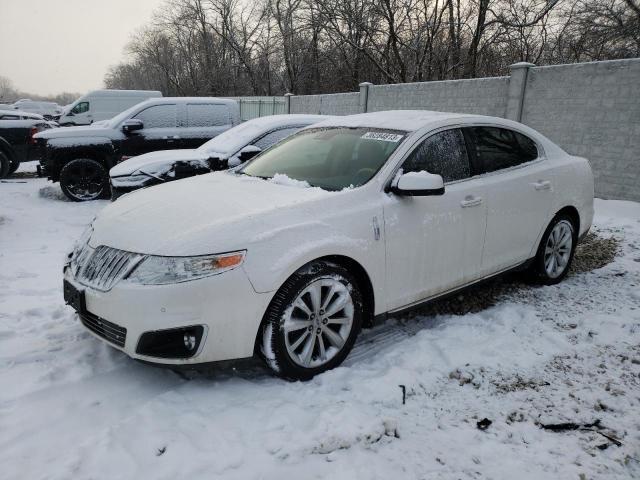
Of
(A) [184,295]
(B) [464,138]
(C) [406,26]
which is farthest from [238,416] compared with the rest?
(C) [406,26]

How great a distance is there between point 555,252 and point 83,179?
24.5ft

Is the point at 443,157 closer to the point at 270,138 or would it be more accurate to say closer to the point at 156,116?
the point at 270,138

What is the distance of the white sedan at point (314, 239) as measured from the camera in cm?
264

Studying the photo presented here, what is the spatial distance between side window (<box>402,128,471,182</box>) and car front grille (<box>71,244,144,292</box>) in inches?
73.1

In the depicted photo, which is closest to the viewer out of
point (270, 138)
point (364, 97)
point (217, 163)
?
point (217, 163)

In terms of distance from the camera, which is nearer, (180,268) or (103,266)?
(180,268)

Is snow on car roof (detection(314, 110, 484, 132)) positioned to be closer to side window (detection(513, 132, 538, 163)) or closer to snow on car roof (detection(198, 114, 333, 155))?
side window (detection(513, 132, 538, 163))

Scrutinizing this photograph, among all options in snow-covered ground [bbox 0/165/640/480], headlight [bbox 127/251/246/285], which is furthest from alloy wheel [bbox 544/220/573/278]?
headlight [bbox 127/251/246/285]

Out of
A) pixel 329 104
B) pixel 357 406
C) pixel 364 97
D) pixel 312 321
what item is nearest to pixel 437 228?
pixel 312 321

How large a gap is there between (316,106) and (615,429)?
49.1 ft

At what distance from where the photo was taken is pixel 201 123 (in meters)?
9.41

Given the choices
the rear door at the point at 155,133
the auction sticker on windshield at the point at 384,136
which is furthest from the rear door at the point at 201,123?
the auction sticker on windshield at the point at 384,136

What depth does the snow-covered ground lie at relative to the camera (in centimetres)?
231

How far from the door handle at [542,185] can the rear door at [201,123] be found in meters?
6.42
